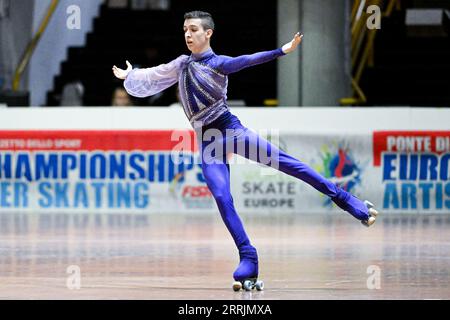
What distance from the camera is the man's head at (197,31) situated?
10.6m

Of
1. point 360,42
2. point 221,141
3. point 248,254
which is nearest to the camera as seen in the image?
point 248,254

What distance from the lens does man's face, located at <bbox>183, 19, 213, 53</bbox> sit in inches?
419

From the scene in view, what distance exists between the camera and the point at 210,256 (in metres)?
13.4

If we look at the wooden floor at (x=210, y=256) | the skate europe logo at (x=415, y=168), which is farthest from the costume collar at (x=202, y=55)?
the skate europe logo at (x=415, y=168)

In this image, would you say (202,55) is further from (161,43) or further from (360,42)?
(161,43)

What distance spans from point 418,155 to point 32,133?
6021mm

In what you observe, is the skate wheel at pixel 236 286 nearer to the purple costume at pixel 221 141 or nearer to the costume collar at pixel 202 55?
the purple costume at pixel 221 141

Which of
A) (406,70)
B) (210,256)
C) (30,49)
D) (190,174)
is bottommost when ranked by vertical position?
(210,256)

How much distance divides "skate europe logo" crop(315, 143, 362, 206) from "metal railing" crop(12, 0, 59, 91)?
20.8 feet

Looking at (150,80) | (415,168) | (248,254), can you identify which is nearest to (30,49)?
(415,168)

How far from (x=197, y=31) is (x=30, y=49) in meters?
13.2

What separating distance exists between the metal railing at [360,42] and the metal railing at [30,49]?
18.5 ft

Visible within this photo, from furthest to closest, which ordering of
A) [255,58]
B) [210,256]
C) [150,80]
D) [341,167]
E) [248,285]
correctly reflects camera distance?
[341,167], [210,256], [150,80], [248,285], [255,58]

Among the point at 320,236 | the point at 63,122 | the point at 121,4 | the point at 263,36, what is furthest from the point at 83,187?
the point at 121,4
